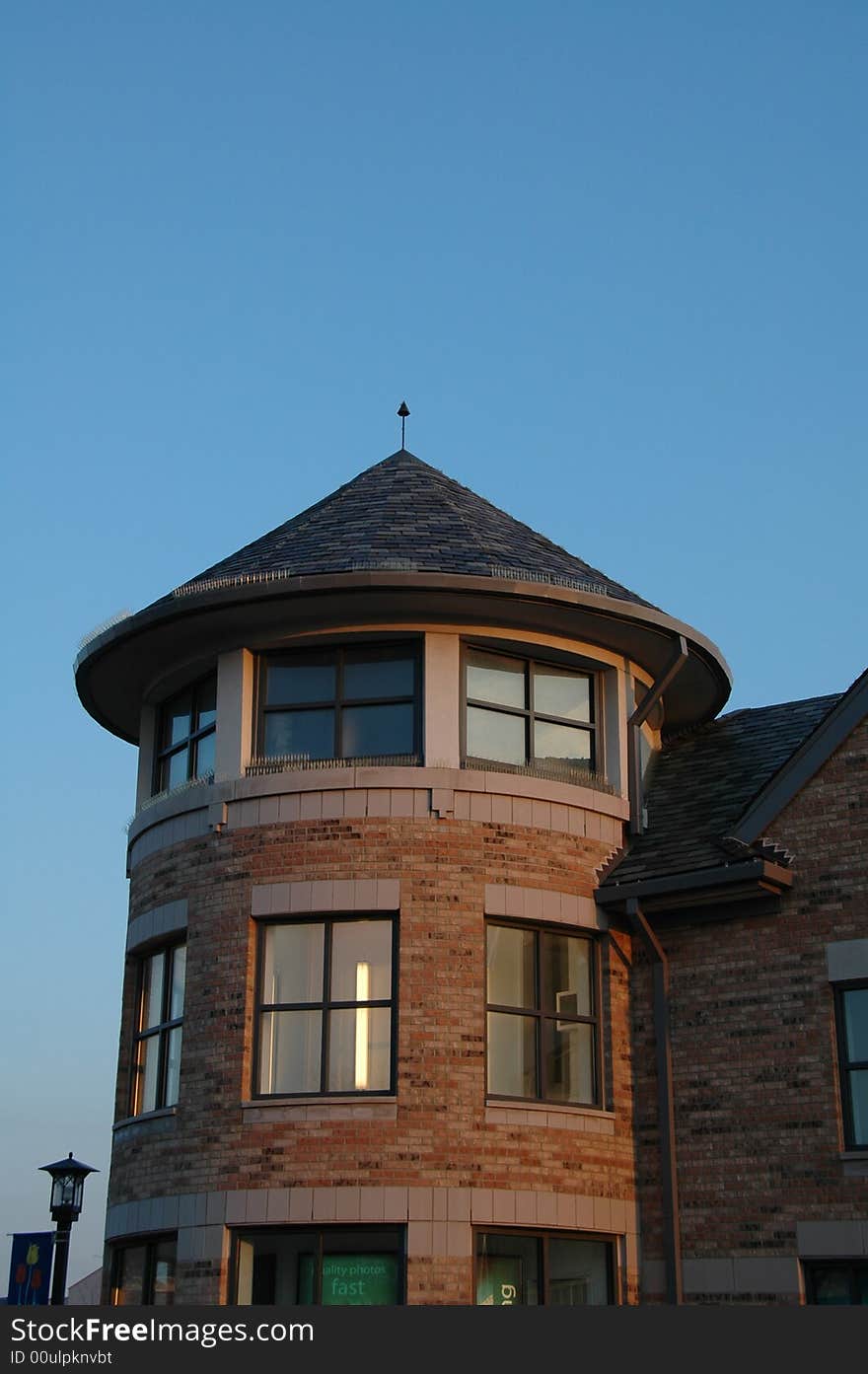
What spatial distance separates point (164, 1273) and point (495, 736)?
6797mm

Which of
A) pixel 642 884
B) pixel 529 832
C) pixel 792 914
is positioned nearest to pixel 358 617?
pixel 529 832

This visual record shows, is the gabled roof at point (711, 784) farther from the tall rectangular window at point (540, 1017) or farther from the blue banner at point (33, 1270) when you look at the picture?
the blue banner at point (33, 1270)

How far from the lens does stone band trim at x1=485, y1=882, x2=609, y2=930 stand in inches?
765

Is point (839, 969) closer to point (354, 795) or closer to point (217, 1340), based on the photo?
point (354, 795)

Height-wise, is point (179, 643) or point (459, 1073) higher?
point (179, 643)

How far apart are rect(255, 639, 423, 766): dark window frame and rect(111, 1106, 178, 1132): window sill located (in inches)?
156

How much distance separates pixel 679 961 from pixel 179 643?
6754mm

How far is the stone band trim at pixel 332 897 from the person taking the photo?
1912cm

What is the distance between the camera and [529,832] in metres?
19.9

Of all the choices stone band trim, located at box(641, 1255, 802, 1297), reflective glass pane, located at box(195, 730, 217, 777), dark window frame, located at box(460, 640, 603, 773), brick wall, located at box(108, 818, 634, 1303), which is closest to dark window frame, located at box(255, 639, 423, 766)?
dark window frame, located at box(460, 640, 603, 773)

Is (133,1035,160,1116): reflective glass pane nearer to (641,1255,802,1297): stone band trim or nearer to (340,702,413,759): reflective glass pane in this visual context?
(340,702,413,759): reflective glass pane

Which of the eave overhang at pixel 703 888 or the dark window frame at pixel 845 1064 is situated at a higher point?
the eave overhang at pixel 703 888

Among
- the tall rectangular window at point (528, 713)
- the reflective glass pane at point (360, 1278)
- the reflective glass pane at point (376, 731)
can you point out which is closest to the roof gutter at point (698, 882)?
the tall rectangular window at point (528, 713)

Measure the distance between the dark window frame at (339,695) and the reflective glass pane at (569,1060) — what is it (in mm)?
3315
